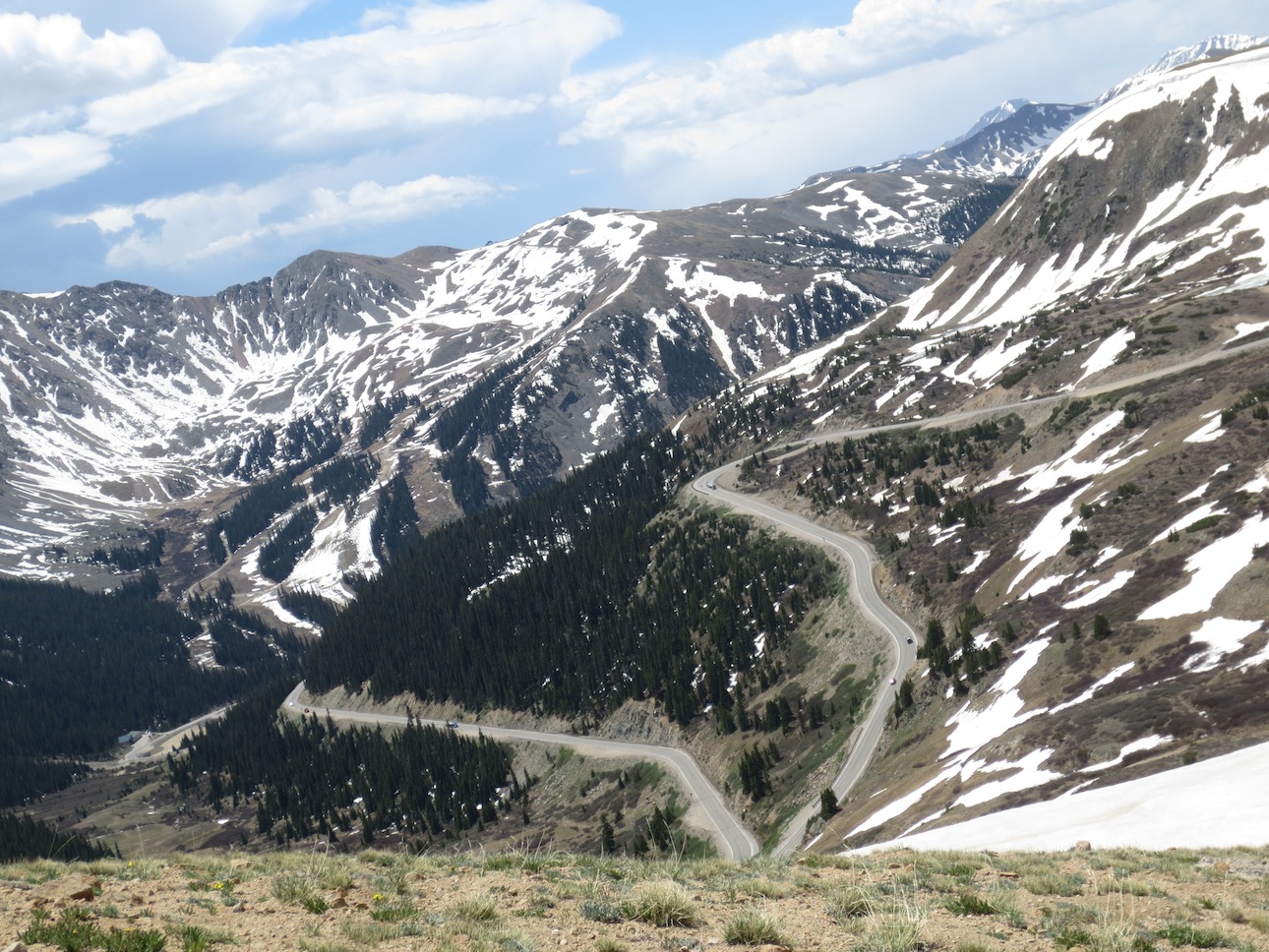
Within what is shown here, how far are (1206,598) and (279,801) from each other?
150321 millimetres

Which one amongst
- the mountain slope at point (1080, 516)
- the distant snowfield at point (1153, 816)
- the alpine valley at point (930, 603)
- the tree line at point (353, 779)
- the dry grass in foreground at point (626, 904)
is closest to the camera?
the dry grass in foreground at point (626, 904)

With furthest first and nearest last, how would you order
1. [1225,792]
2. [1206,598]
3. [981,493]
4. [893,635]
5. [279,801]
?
[279,801]
[981,493]
[893,635]
[1206,598]
[1225,792]

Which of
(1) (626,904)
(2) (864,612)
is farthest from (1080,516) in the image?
(1) (626,904)

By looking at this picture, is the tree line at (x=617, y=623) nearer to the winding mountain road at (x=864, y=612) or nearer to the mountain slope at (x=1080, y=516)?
the winding mountain road at (x=864, y=612)

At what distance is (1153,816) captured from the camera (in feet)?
95.7

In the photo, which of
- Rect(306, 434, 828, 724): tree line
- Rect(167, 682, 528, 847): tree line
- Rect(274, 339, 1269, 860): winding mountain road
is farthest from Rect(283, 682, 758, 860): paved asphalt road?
Rect(167, 682, 528, 847): tree line

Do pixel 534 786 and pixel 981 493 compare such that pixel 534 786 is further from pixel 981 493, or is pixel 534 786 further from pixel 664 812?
pixel 981 493

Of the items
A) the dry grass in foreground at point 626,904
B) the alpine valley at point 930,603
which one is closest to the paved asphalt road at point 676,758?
the alpine valley at point 930,603

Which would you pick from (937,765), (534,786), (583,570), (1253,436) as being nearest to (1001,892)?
(937,765)

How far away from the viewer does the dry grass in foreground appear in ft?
44.4

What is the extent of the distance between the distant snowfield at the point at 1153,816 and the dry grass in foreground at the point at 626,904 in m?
4.38

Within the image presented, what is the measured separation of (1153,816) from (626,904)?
22.3m

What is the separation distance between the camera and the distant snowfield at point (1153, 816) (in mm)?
26234

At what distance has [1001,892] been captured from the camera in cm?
1755
